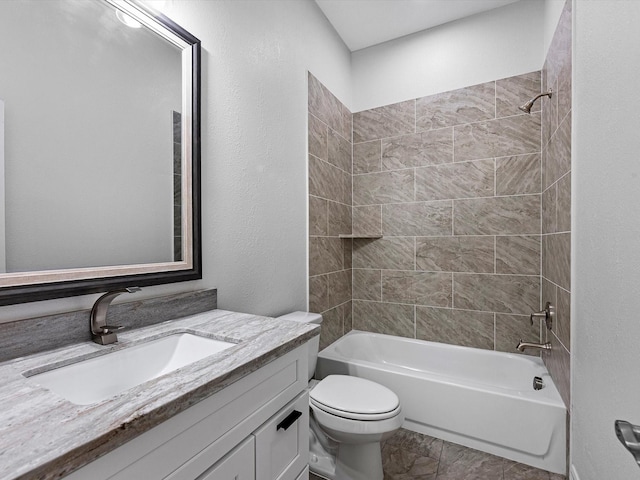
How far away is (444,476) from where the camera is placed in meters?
1.64

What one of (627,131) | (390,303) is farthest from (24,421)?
Answer: (390,303)

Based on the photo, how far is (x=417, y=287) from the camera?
8.42 ft

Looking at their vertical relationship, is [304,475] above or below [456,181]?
below

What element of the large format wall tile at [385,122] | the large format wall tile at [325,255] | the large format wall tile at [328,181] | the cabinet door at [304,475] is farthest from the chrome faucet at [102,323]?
the large format wall tile at [385,122]

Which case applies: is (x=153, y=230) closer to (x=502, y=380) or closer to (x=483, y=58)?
(x=502, y=380)

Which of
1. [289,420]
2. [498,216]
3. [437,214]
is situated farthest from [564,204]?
[289,420]

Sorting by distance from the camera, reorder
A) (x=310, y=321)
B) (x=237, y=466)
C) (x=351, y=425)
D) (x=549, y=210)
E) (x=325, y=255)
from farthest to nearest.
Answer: (x=325, y=255), (x=549, y=210), (x=310, y=321), (x=351, y=425), (x=237, y=466)

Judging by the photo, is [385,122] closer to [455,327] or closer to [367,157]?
[367,157]

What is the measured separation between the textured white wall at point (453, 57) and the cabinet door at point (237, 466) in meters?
2.63

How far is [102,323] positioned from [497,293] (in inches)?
93.9

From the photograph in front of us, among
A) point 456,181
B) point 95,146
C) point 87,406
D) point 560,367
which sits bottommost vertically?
point 560,367

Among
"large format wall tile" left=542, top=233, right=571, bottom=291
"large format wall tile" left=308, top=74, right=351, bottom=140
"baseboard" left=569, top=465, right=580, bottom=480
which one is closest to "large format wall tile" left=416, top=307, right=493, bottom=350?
"large format wall tile" left=542, top=233, right=571, bottom=291

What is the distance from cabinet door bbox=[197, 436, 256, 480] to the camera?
0.73 m

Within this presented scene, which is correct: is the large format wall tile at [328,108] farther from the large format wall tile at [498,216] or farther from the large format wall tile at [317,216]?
the large format wall tile at [498,216]
